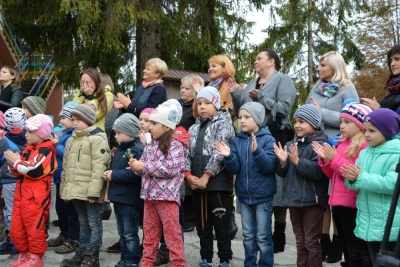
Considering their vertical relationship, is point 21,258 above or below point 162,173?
below

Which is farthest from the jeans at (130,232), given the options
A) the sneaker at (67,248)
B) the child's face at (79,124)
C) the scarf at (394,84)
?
the scarf at (394,84)

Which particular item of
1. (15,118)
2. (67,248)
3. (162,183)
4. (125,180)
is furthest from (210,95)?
(67,248)

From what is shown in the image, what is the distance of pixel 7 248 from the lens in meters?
7.18

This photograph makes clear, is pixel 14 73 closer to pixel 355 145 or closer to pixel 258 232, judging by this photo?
pixel 258 232

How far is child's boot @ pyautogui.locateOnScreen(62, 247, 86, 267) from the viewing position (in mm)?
6504

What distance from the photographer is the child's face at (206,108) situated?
20.9ft

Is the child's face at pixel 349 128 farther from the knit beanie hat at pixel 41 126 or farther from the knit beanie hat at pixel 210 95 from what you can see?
the knit beanie hat at pixel 41 126

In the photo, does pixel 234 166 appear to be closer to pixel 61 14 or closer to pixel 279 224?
pixel 279 224

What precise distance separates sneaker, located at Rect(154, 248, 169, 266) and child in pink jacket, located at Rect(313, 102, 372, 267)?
2059 millimetres

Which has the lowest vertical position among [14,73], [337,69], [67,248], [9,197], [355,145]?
[67,248]

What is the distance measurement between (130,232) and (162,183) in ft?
2.32

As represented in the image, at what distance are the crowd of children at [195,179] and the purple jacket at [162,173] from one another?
0.03 ft

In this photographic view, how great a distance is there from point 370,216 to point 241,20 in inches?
376

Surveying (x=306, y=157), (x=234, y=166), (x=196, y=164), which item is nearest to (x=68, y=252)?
(x=196, y=164)
